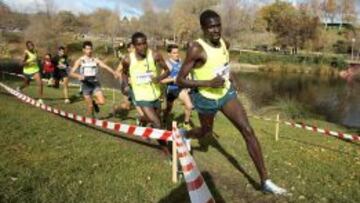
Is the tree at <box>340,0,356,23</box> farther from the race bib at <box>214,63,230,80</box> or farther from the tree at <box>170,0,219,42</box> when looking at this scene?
the race bib at <box>214,63,230,80</box>

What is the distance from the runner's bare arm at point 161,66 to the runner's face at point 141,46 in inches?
11.7

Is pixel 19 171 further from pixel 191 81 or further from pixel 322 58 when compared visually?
pixel 322 58

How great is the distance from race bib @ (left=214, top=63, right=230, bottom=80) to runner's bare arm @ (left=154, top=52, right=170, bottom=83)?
2019 mm

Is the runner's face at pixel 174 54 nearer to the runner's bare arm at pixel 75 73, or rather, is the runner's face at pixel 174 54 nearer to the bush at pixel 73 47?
the runner's bare arm at pixel 75 73

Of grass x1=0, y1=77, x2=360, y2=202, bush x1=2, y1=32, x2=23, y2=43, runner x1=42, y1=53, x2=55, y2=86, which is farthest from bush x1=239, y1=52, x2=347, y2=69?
grass x1=0, y1=77, x2=360, y2=202

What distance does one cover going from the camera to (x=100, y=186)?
6641 millimetres

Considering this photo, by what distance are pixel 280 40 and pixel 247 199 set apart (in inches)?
3029

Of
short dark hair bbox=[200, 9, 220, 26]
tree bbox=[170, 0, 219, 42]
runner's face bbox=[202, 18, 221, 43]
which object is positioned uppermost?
tree bbox=[170, 0, 219, 42]

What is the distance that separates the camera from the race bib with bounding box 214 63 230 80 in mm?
6516

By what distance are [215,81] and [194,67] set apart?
0.40 metres

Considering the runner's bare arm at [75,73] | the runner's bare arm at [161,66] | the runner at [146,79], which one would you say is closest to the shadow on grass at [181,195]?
the runner at [146,79]

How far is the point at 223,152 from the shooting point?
9508 mm

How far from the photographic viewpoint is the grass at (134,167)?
6.47 m

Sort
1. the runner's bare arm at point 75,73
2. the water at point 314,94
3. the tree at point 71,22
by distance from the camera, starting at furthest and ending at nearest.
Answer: the tree at point 71,22, the water at point 314,94, the runner's bare arm at point 75,73
